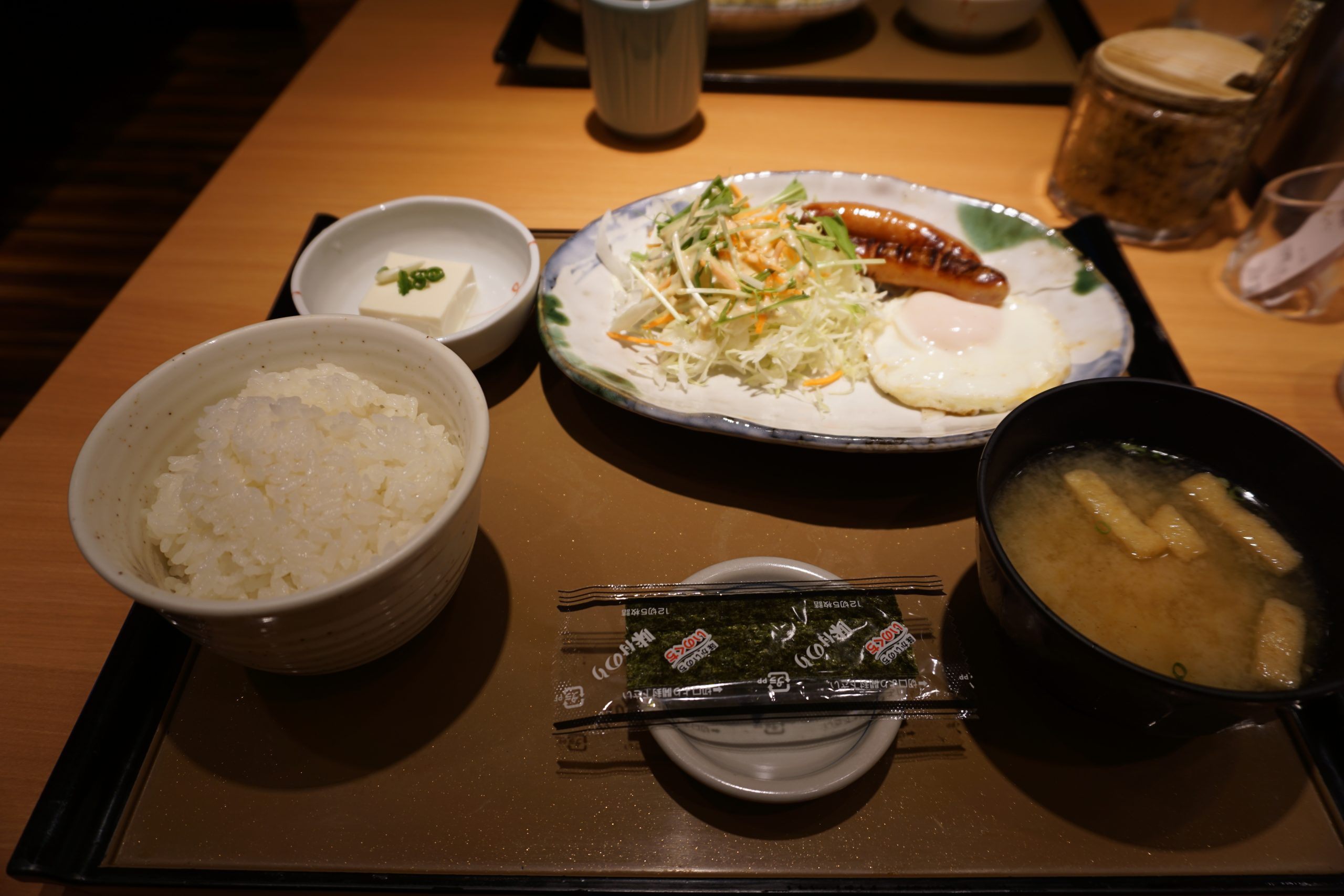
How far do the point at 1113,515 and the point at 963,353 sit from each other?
2.17 feet

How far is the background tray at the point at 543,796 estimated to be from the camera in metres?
1.06

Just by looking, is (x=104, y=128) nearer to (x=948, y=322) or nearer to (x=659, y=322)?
(x=659, y=322)

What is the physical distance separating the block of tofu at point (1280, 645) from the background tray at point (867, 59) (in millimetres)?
2421

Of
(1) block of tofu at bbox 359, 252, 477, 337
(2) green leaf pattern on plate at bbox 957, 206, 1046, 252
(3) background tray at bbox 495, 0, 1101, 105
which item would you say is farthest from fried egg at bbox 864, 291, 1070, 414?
(3) background tray at bbox 495, 0, 1101, 105

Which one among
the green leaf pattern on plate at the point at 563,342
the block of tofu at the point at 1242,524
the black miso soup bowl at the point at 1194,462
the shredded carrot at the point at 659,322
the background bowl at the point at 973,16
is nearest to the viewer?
the black miso soup bowl at the point at 1194,462

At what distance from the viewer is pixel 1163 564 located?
125 centimetres

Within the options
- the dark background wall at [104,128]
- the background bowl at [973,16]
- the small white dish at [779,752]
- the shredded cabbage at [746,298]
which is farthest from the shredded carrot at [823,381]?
the dark background wall at [104,128]

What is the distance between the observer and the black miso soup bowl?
972mm

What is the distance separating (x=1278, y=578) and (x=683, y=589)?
1.01 metres

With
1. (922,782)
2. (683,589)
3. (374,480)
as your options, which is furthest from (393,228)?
(922,782)

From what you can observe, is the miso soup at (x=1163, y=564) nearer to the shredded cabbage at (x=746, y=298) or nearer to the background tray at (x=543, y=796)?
the background tray at (x=543, y=796)

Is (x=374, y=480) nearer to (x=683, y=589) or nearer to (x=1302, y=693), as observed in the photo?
(x=683, y=589)

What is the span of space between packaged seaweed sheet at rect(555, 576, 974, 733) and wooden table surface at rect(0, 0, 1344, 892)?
3.05 feet

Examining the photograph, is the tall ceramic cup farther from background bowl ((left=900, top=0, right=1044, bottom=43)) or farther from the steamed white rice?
the steamed white rice
